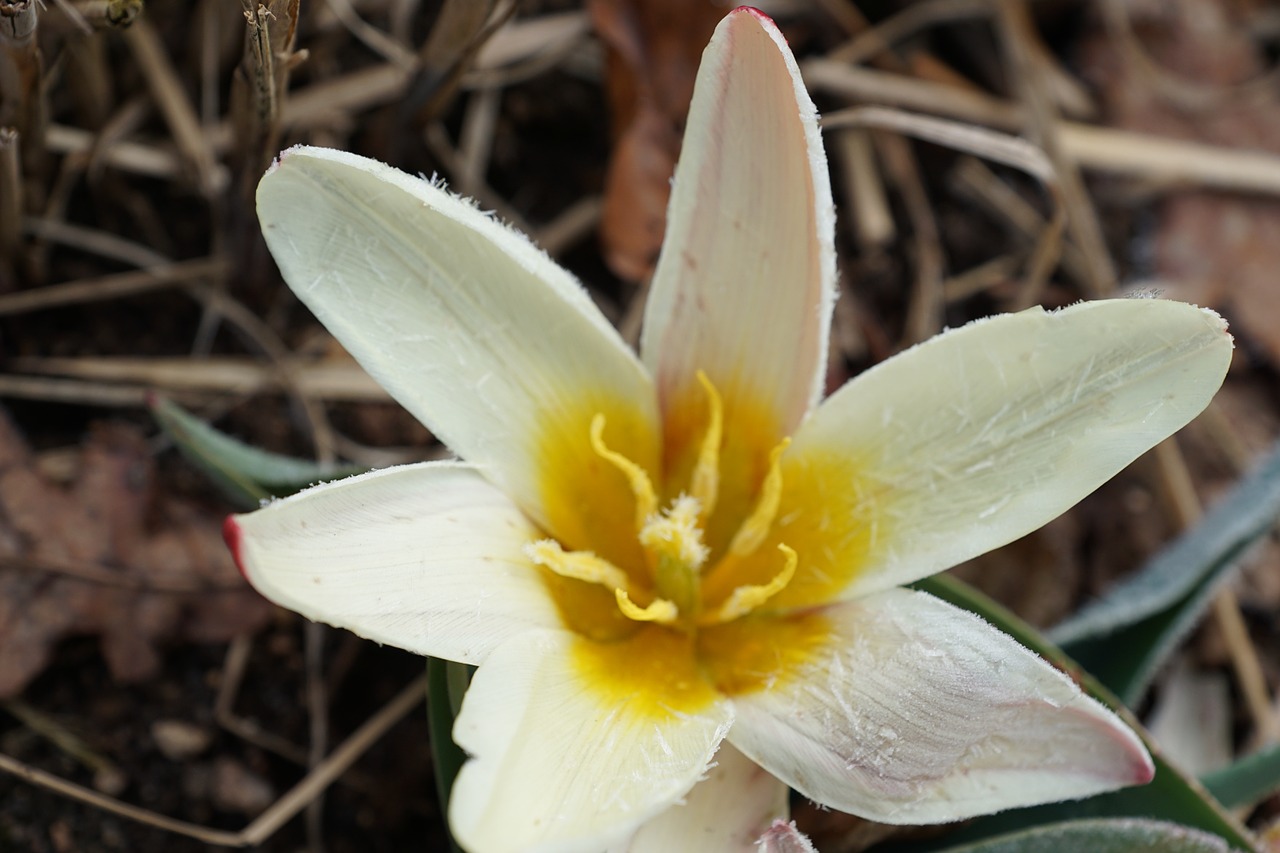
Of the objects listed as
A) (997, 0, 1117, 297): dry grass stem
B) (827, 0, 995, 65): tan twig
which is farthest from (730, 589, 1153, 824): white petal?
(827, 0, 995, 65): tan twig

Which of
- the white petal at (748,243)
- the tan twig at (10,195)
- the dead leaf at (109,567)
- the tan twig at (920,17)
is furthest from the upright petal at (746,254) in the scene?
the tan twig at (920,17)

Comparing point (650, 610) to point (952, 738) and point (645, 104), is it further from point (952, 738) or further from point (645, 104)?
point (645, 104)

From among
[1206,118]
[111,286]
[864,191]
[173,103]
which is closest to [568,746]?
[111,286]

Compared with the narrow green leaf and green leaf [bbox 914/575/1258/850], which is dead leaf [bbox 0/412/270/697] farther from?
green leaf [bbox 914/575/1258/850]

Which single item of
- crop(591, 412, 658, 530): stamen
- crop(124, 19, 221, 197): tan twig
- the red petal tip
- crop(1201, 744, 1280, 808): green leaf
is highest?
crop(124, 19, 221, 197): tan twig

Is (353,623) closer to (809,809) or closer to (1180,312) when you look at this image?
(809,809)

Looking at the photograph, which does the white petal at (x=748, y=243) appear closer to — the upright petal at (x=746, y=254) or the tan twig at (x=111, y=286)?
the upright petal at (x=746, y=254)
